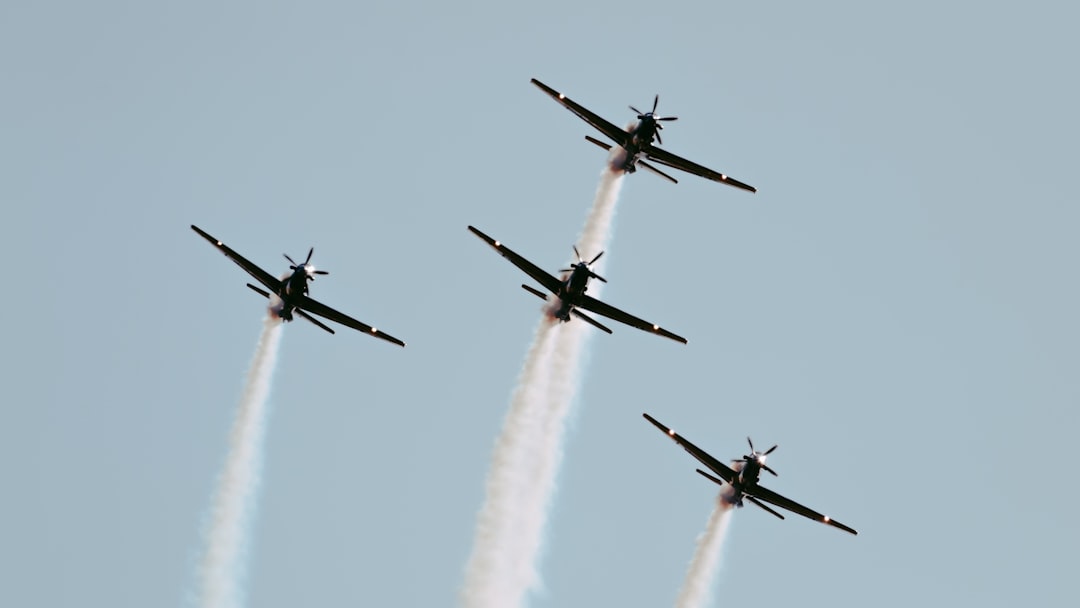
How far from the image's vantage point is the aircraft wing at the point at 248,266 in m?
122

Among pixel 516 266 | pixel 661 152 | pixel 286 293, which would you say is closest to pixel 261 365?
pixel 286 293

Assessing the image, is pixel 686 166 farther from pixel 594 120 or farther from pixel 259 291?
pixel 259 291

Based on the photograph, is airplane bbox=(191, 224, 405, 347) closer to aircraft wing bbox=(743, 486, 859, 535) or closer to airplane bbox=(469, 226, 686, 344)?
airplane bbox=(469, 226, 686, 344)

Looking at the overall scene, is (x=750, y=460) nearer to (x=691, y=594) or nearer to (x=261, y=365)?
(x=691, y=594)

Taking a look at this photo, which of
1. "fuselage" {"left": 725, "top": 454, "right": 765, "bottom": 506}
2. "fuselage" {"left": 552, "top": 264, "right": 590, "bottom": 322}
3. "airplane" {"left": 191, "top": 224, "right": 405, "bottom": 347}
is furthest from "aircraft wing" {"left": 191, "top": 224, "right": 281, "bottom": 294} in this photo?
"fuselage" {"left": 725, "top": 454, "right": 765, "bottom": 506}

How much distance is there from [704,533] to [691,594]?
3.72 meters

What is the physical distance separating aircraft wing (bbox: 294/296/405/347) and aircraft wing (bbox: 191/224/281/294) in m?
1.66

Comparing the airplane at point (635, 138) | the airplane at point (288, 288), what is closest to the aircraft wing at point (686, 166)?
the airplane at point (635, 138)

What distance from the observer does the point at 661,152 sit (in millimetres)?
127250

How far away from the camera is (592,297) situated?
404 feet

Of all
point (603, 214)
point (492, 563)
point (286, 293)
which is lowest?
point (492, 563)

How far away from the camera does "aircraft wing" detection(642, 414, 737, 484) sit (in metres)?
124

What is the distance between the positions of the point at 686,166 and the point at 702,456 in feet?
58.5

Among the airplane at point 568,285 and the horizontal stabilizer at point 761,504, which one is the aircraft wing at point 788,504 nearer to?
the horizontal stabilizer at point 761,504
